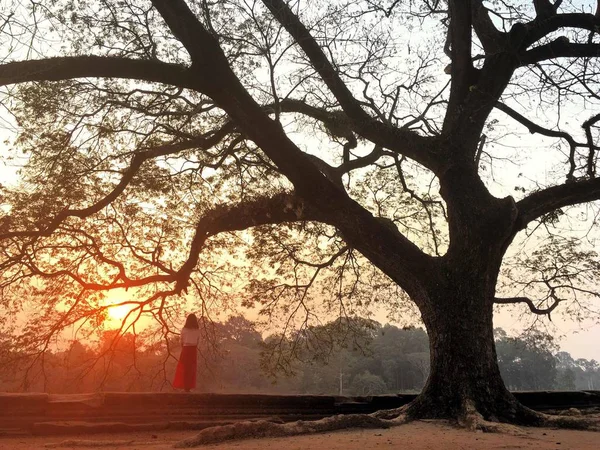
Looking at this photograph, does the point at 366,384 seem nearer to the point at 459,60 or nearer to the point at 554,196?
the point at 554,196

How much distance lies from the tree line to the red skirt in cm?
140

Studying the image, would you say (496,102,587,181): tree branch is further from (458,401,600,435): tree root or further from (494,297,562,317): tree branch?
(458,401,600,435): tree root

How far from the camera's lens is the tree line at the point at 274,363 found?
7664 mm

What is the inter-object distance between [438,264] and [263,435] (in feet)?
10.2

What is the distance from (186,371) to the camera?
5.83 metres

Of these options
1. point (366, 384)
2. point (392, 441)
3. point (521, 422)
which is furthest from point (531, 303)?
point (366, 384)

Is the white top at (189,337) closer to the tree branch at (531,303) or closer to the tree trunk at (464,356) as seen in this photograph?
the tree trunk at (464,356)

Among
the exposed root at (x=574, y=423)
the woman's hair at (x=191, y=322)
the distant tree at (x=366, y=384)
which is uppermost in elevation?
the woman's hair at (x=191, y=322)

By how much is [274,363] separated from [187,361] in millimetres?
3531

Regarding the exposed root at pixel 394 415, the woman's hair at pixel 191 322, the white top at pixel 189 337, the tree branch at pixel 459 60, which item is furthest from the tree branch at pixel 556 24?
the white top at pixel 189 337

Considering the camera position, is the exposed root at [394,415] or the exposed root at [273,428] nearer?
the exposed root at [273,428]

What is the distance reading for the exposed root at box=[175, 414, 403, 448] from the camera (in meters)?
3.79

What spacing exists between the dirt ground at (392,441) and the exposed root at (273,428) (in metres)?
0.13

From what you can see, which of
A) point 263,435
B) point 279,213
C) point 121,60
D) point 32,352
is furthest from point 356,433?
point 32,352
